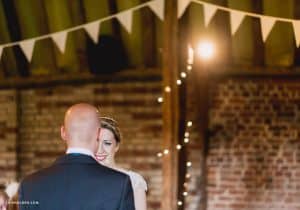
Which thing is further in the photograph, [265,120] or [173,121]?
[265,120]

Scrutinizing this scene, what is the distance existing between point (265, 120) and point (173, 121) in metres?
1.70

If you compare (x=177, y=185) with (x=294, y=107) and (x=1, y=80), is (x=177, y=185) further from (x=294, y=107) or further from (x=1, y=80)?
(x=1, y=80)

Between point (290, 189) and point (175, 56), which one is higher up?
point (175, 56)

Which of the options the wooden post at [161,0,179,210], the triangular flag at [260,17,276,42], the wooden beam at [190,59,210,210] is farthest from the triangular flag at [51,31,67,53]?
the wooden beam at [190,59,210,210]

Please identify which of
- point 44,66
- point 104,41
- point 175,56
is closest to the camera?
point 175,56

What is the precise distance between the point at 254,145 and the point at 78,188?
470 centimetres

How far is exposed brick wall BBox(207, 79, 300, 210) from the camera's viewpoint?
6883 mm

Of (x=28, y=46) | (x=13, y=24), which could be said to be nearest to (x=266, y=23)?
A: (x=28, y=46)

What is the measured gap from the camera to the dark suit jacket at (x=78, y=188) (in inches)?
93.6

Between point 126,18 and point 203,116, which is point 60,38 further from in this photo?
point 203,116

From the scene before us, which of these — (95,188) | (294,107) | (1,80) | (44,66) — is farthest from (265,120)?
(95,188)

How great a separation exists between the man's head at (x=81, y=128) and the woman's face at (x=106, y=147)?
0.73m

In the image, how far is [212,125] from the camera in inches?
274

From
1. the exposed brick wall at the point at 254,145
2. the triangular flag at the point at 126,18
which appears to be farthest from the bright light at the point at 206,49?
the triangular flag at the point at 126,18
